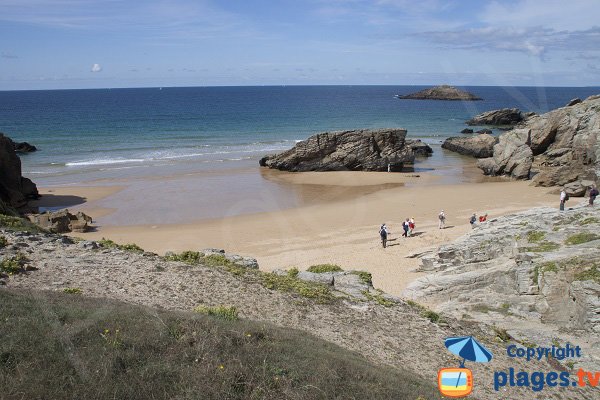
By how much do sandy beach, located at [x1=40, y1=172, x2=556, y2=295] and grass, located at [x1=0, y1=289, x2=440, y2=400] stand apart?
410 inches

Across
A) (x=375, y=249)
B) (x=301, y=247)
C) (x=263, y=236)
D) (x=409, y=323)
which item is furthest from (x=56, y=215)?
(x=409, y=323)

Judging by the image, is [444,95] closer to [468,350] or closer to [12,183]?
[12,183]

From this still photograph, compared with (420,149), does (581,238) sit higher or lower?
lower

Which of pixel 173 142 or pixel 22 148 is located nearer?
pixel 22 148

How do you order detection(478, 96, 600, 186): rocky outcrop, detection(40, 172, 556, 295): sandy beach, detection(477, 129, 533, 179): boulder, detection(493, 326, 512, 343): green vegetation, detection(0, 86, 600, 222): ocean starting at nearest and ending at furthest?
detection(493, 326, 512, 343): green vegetation
detection(40, 172, 556, 295): sandy beach
detection(478, 96, 600, 186): rocky outcrop
detection(477, 129, 533, 179): boulder
detection(0, 86, 600, 222): ocean

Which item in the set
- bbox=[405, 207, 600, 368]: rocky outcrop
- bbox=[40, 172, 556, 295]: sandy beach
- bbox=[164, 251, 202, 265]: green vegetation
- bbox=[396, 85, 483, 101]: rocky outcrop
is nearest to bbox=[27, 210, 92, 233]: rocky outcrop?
bbox=[40, 172, 556, 295]: sandy beach

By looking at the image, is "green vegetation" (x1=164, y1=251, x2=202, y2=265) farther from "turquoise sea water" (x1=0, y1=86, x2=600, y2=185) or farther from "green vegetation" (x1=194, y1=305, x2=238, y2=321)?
"turquoise sea water" (x1=0, y1=86, x2=600, y2=185)

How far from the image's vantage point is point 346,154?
157 ft

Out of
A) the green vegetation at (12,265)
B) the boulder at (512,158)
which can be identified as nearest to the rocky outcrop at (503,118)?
the boulder at (512,158)

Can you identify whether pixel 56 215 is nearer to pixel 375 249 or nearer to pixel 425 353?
pixel 375 249

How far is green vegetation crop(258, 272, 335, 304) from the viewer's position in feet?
41.2

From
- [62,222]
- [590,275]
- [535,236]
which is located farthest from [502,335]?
[62,222]

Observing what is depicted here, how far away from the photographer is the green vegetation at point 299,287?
12.6m

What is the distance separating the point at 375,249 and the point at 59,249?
47.1 feet
